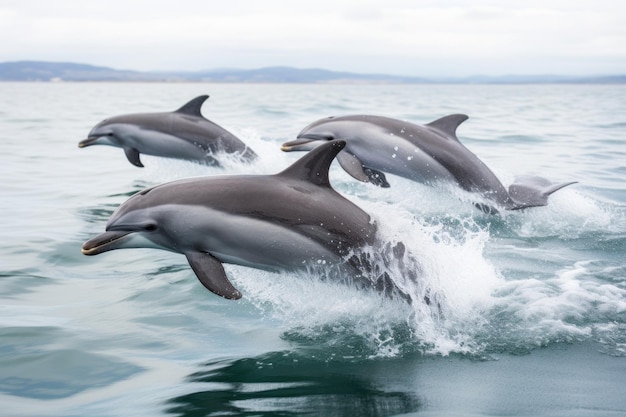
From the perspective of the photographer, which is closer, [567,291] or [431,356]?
[431,356]

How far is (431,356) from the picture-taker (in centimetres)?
496

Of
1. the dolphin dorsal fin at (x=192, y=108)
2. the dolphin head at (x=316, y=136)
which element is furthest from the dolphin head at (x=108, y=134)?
the dolphin head at (x=316, y=136)

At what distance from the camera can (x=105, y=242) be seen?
5.55 meters

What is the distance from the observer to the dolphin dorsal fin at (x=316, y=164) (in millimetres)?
5391

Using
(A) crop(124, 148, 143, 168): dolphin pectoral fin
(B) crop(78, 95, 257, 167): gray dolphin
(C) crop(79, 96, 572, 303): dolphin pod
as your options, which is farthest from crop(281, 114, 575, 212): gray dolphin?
(C) crop(79, 96, 572, 303): dolphin pod

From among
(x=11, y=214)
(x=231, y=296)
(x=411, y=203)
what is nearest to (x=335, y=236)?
(x=231, y=296)

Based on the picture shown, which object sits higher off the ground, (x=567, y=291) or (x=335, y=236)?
(x=335, y=236)

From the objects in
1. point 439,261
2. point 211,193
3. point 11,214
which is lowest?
point 11,214

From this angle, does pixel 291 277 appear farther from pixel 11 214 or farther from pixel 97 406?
pixel 11 214

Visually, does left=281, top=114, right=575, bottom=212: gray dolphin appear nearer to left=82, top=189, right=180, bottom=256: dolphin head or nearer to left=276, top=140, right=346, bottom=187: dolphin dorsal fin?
left=276, top=140, right=346, bottom=187: dolphin dorsal fin

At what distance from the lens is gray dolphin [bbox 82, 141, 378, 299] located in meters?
5.44

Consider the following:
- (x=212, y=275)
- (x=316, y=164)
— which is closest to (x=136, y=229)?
(x=212, y=275)

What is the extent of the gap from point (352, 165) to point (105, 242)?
446 cm

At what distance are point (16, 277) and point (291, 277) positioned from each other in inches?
118
